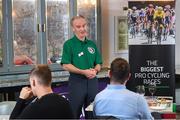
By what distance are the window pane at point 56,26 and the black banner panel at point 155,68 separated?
109 cm

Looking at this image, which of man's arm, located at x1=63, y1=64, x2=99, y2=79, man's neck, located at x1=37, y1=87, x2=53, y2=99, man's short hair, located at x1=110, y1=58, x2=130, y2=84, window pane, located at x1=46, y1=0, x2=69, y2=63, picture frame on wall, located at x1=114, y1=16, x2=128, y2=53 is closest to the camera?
man's neck, located at x1=37, y1=87, x2=53, y2=99

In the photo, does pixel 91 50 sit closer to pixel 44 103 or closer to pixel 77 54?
pixel 77 54

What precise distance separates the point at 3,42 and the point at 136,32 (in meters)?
1.79

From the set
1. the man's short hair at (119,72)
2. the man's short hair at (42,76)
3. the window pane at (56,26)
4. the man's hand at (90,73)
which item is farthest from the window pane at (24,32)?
the man's short hair at (42,76)

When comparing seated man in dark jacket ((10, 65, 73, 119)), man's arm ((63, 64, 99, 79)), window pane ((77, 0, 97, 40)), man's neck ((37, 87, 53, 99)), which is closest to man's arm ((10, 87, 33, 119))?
seated man in dark jacket ((10, 65, 73, 119))

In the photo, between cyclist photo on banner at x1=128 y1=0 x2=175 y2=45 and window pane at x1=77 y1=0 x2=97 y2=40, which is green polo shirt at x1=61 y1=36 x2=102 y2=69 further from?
window pane at x1=77 y1=0 x2=97 y2=40

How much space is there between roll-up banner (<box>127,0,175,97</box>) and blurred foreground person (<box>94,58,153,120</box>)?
7.40ft

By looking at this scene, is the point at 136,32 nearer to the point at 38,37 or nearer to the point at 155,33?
the point at 155,33

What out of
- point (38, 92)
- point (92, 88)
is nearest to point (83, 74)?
point (92, 88)

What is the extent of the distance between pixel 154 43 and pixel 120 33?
3.78ft

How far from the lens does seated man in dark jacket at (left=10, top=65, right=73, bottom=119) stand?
76.8 inches

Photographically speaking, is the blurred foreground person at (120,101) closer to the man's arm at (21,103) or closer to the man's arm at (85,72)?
the man's arm at (21,103)

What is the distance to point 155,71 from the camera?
476 cm

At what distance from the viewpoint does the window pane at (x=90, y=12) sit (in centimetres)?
543
